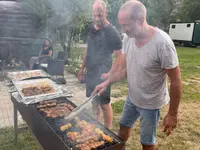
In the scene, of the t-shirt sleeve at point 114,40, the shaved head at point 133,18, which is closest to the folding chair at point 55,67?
the t-shirt sleeve at point 114,40

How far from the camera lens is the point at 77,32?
9.70m

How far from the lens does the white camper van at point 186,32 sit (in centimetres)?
2195

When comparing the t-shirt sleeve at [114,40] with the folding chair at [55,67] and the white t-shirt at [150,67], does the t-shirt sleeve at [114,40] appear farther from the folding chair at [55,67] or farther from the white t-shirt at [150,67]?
the folding chair at [55,67]

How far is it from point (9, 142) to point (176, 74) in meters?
2.78

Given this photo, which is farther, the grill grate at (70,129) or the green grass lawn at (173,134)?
the green grass lawn at (173,134)

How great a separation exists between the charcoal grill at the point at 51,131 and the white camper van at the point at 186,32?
2276 centimetres

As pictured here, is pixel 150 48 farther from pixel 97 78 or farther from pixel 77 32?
pixel 77 32

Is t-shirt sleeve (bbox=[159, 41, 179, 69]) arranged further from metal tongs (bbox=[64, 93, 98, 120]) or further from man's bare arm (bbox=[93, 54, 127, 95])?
metal tongs (bbox=[64, 93, 98, 120])

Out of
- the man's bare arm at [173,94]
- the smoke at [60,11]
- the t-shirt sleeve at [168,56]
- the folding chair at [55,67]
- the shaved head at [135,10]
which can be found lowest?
the folding chair at [55,67]

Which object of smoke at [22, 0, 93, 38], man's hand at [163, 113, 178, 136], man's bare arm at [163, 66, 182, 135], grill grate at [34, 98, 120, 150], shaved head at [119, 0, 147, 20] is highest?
smoke at [22, 0, 93, 38]

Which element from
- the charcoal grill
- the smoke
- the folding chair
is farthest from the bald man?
the smoke

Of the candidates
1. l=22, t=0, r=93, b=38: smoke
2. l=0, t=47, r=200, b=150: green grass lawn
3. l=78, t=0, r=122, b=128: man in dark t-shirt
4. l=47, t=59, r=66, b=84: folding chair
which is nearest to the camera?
l=78, t=0, r=122, b=128: man in dark t-shirt

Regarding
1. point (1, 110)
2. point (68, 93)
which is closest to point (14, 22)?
point (1, 110)

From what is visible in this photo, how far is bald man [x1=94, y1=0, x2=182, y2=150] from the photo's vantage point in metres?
1.84
